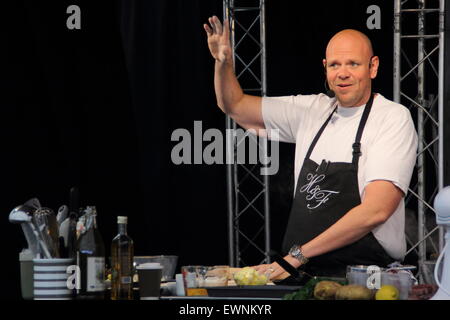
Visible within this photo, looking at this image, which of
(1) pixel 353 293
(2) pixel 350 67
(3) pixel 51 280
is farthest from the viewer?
(2) pixel 350 67

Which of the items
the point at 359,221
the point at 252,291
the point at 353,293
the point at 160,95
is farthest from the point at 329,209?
the point at 160,95

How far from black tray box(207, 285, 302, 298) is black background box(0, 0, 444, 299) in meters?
1.86

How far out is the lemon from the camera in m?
1.67

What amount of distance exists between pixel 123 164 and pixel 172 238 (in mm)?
809

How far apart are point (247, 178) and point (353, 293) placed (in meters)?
3.67

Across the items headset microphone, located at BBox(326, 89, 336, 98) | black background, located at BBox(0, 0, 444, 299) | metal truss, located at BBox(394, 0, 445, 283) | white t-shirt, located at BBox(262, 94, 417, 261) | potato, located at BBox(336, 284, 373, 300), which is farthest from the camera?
metal truss, located at BBox(394, 0, 445, 283)

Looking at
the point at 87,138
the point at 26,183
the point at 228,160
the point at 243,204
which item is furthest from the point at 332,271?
the point at 243,204

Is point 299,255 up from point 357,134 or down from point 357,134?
down

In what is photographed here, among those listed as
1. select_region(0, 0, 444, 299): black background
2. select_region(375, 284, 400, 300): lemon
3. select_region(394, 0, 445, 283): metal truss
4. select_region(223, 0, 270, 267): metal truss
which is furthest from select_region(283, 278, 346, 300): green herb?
select_region(223, 0, 270, 267): metal truss

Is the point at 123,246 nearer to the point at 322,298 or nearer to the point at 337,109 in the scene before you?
the point at 322,298

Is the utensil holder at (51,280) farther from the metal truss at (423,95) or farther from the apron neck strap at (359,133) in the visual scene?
the metal truss at (423,95)

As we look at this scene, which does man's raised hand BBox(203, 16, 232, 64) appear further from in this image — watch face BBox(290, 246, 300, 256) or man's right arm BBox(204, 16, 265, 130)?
watch face BBox(290, 246, 300, 256)

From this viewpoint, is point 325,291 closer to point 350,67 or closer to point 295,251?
point 295,251

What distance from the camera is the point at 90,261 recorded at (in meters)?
1.92
